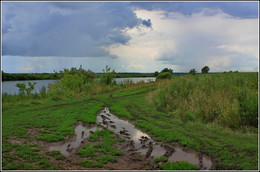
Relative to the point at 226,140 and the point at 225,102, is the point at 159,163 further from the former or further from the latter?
the point at 225,102

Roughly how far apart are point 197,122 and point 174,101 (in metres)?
3.54

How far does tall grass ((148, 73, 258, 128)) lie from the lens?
8.48m

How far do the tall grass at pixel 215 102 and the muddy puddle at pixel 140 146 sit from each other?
303 centimetres

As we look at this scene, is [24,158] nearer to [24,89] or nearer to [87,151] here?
[87,151]

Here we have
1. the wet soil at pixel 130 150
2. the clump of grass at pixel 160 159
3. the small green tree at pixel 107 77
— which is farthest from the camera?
the small green tree at pixel 107 77

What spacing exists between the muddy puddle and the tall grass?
303 centimetres

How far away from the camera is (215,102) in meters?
10.0

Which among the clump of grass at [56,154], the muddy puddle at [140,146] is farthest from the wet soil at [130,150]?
the clump of grass at [56,154]

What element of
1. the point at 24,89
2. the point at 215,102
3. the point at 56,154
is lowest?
the point at 56,154

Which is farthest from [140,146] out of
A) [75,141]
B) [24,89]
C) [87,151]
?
[24,89]

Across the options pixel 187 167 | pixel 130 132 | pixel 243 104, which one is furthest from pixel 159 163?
pixel 243 104

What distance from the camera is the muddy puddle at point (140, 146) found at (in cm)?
579

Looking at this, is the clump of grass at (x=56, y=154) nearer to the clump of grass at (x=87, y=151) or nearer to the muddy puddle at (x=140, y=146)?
the muddy puddle at (x=140, y=146)

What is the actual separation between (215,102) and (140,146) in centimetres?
496
